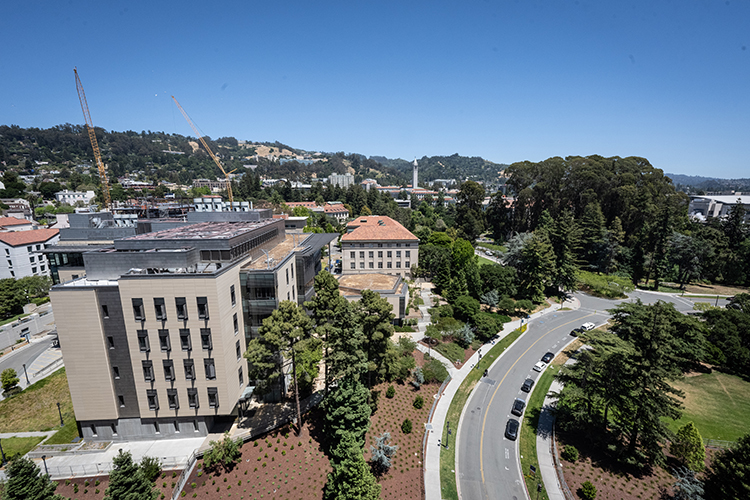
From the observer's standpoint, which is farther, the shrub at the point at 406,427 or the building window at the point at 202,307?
the shrub at the point at 406,427

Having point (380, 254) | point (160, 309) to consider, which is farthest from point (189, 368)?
point (380, 254)

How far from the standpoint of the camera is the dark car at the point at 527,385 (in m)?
44.9

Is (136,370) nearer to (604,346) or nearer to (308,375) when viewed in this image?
(308,375)

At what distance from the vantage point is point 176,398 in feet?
101

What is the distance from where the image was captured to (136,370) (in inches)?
1177

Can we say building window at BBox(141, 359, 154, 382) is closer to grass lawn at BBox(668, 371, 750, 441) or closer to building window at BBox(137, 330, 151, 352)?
building window at BBox(137, 330, 151, 352)

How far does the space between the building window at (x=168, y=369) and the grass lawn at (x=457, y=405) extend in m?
28.8

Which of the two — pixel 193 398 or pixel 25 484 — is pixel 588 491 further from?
pixel 25 484

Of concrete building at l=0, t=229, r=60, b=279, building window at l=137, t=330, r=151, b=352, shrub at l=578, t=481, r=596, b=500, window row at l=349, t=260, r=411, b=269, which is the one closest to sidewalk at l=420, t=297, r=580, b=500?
shrub at l=578, t=481, r=596, b=500

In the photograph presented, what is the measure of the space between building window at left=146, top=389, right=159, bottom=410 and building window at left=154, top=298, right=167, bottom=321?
7.74 m

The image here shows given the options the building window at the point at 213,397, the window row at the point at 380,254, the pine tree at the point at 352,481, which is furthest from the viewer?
the window row at the point at 380,254

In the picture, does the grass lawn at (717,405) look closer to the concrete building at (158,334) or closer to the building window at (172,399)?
the concrete building at (158,334)

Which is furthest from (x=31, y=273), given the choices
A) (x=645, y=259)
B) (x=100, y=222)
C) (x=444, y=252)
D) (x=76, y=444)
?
(x=645, y=259)

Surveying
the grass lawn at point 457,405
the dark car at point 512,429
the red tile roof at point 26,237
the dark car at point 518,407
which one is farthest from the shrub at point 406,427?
the red tile roof at point 26,237
